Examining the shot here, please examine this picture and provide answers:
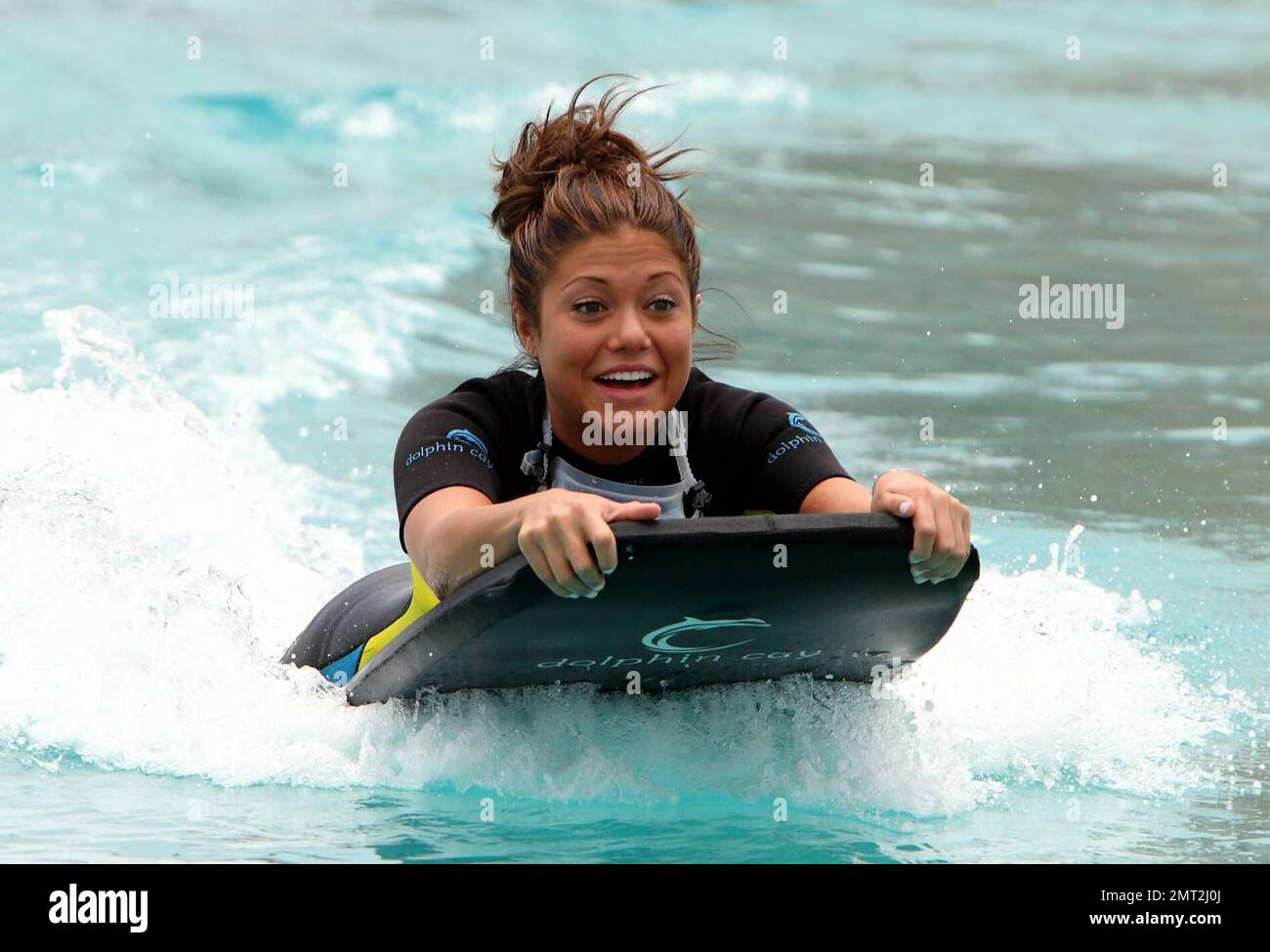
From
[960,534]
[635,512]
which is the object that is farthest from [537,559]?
[960,534]

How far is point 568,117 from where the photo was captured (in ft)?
9.18

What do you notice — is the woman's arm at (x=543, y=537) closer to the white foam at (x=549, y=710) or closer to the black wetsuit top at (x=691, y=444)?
the black wetsuit top at (x=691, y=444)

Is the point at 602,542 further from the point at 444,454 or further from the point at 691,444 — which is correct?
the point at 691,444

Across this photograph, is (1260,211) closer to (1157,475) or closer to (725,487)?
(1157,475)

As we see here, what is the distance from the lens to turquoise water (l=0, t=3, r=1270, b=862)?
2670 millimetres

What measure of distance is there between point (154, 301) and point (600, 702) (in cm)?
607

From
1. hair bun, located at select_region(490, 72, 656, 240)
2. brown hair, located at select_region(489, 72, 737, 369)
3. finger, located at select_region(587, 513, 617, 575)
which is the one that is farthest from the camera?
hair bun, located at select_region(490, 72, 656, 240)

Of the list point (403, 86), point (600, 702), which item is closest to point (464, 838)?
point (600, 702)

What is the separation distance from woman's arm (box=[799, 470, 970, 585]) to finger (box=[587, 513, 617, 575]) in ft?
1.32

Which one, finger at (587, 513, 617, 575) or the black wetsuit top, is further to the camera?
the black wetsuit top

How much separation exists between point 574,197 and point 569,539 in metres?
0.77

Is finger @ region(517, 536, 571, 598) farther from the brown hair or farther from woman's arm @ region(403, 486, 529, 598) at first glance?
the brown hair

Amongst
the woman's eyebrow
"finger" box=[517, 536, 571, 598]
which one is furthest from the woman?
"finger" box=[517, 536, 571, 598]
